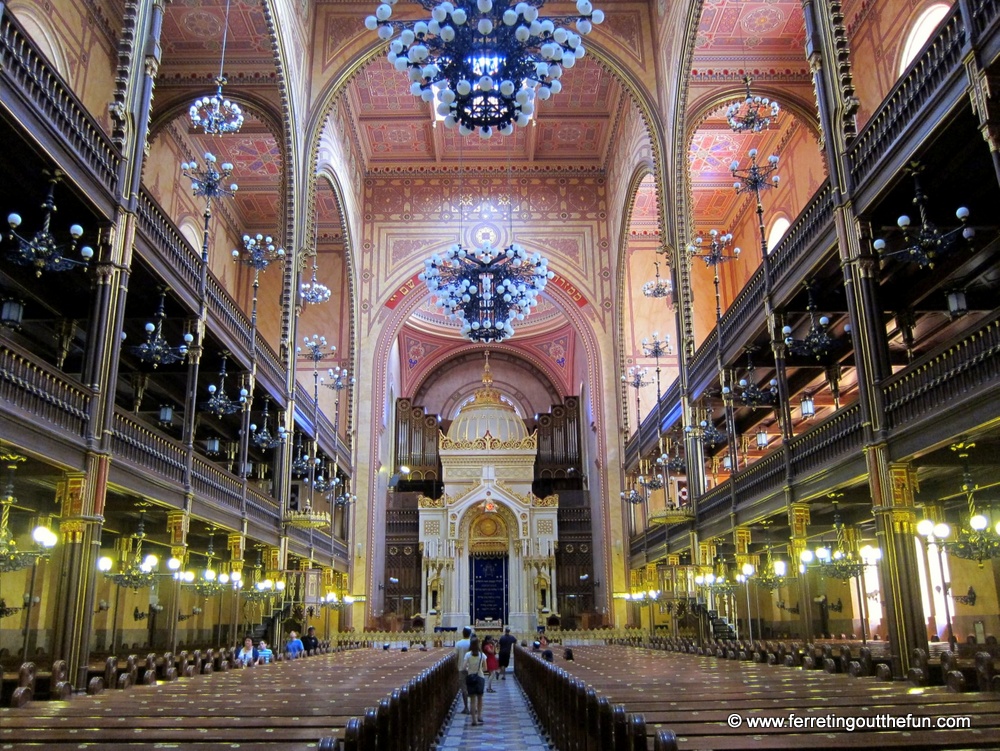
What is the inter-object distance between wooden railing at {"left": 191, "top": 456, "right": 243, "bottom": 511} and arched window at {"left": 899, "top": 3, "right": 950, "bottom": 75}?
16.6 m

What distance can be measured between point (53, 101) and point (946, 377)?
11.5 meters

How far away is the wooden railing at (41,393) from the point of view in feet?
29.2

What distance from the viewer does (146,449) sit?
1253cm

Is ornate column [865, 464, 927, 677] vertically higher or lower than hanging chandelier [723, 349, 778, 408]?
lower

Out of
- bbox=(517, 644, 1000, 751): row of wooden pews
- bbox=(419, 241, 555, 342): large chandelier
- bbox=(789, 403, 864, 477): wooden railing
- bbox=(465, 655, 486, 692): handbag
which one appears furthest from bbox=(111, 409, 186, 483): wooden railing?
bbox=(789, 403, 864, 477): wooden railing

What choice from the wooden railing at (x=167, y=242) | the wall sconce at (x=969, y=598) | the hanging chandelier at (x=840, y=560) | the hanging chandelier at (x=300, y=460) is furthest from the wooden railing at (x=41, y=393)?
the wall sconce at (x=969, y=598)

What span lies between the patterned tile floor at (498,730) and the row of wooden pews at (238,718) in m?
1.59

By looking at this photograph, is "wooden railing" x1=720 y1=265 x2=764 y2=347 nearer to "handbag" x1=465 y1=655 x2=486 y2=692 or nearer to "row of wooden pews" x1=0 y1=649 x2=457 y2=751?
"handbag" x1=465 y1=655 x2=486 y2=692

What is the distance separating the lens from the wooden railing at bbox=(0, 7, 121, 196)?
8805 mm

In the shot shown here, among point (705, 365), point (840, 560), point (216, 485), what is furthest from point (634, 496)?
point (216, 485)

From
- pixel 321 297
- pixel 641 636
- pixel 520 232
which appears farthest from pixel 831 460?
pixel 520 232

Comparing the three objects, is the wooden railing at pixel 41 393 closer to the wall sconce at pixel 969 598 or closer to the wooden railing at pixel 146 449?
the wooden railing at pixel 146 449

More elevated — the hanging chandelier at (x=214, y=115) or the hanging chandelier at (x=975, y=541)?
the hanging chandelier at (x=214, y=115)

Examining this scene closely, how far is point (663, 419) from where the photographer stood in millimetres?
24344
